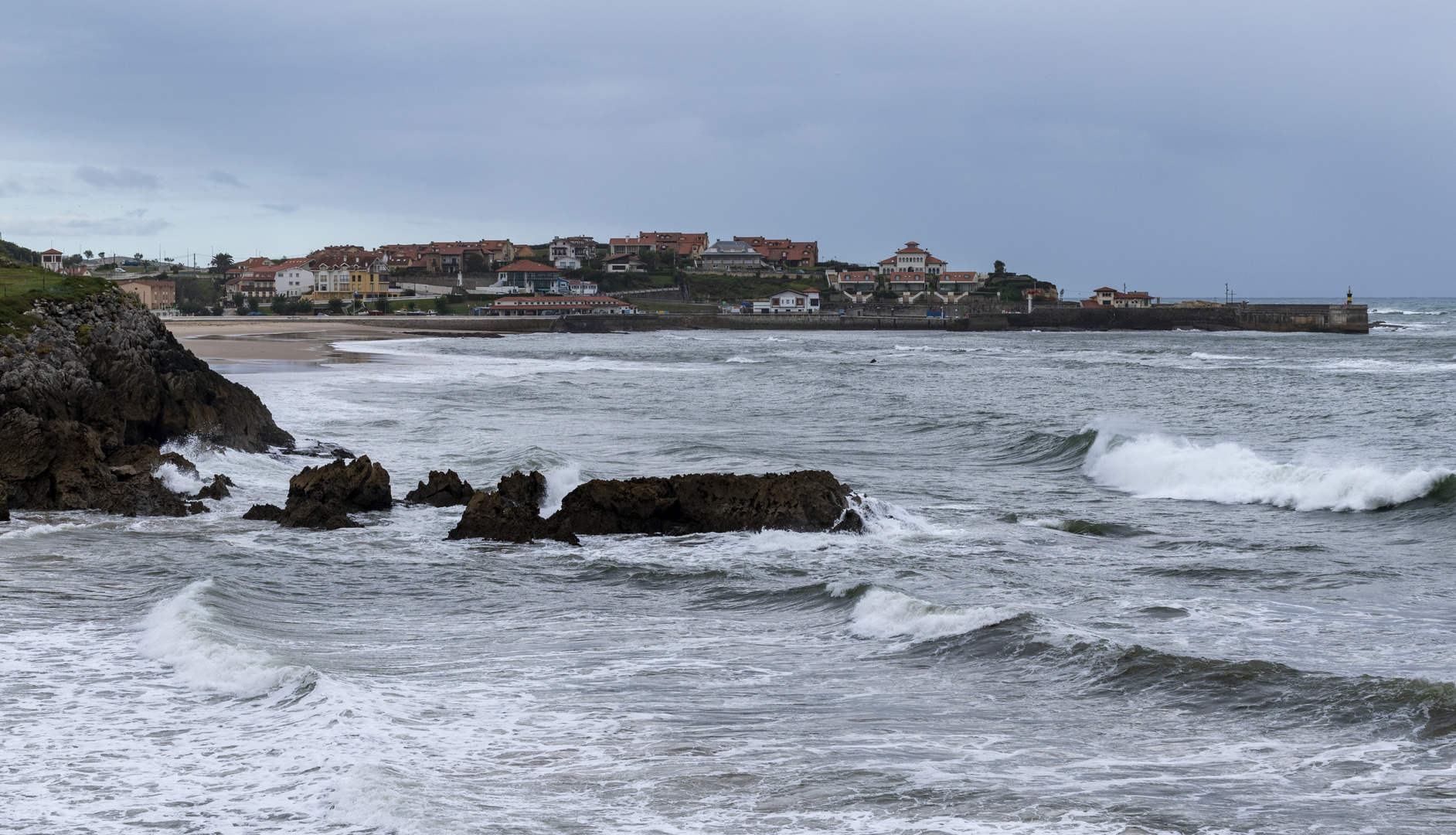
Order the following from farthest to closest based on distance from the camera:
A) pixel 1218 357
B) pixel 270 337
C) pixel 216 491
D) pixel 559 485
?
1. pixel 270 337
2. pixel 1218 357
3. pixel 559 485
4. pixel 216 491

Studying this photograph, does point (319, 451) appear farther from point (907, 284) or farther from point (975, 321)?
point (907, 284)

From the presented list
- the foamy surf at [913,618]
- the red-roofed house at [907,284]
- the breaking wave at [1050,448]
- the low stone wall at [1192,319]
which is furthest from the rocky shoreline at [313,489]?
the red-roofed house at [907,284]

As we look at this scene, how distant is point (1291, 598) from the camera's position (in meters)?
10.8

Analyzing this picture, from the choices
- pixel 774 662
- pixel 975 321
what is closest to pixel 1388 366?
pixel 774 662

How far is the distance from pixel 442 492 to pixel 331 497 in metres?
1.58

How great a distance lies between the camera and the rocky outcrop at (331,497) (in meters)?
13.9

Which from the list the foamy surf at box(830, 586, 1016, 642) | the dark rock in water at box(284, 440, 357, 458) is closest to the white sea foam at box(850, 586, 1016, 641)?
the foamy surf at box(830, 586, 1016, 642)

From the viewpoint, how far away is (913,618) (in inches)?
385

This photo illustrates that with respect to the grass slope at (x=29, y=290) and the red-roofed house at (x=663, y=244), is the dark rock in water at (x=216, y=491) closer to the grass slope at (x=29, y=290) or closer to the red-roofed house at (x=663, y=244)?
the grass slope at (x=29, y=290)

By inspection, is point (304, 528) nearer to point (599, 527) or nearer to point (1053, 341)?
point (599, 527)

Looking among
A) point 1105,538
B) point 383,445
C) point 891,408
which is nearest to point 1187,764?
point 1105,538

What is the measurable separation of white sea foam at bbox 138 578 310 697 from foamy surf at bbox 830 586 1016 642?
4509mm

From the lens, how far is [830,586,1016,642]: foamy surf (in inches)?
373

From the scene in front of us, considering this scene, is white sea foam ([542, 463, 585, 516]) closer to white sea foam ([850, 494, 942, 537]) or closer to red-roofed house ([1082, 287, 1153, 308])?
white sea foam ([850, 494, 942, 537])
